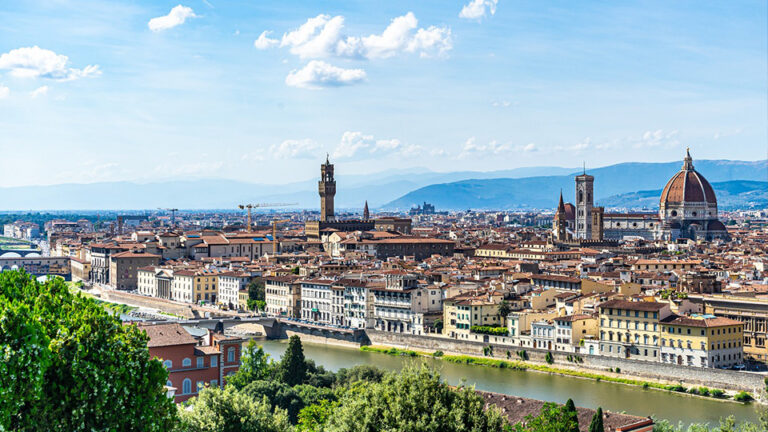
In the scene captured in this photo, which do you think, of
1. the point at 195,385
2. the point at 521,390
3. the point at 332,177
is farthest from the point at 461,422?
the point at 332,177

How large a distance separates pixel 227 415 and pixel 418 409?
3.33 metres

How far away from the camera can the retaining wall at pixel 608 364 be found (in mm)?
28000

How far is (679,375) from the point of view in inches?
1147

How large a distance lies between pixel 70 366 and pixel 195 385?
1238cm

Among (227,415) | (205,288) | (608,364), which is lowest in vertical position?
(608,364)

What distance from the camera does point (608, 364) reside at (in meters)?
31.2

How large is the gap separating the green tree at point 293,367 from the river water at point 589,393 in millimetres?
2896

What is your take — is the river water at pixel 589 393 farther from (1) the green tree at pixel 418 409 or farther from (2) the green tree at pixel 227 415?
(1) the green tree at pixel 418 409

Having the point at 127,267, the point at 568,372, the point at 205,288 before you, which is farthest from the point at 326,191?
the point at 568,372

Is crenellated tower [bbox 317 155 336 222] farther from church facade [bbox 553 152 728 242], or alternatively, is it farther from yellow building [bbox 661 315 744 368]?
yellow building [bbox 661 315 744 368]

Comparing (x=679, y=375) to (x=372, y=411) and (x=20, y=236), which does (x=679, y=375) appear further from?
(x=20, y=236)

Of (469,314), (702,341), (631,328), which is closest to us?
(702,341)

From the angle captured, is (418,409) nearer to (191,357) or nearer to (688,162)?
(191,357)

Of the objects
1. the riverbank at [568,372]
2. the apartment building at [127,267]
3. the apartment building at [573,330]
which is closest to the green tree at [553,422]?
the riverbank at [568,372]
